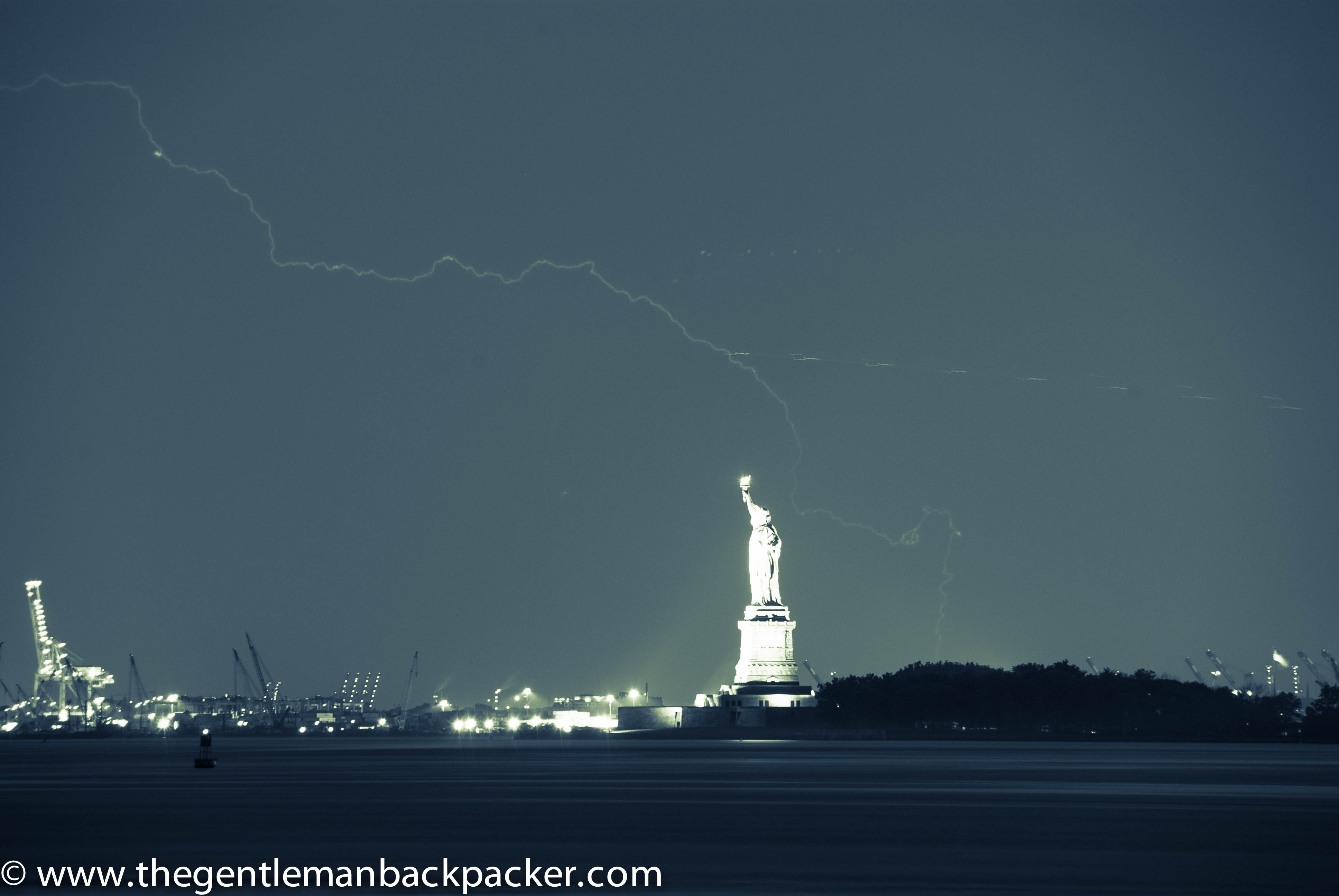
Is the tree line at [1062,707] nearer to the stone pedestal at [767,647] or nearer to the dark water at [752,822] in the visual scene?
the stone pedestal at [767,647]

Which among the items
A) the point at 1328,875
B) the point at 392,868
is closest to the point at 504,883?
the point at 392,868

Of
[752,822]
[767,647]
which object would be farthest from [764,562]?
[752,822]

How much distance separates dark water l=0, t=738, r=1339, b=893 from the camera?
31078mm

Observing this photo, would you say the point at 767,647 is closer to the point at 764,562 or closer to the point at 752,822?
the point at 764,562

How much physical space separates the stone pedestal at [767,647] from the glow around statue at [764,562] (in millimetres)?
1373

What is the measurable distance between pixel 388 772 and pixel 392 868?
1758 inches

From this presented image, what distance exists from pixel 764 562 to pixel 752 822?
417 feet

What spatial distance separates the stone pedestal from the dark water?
82412 millimetres

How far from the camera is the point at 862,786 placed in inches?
2301

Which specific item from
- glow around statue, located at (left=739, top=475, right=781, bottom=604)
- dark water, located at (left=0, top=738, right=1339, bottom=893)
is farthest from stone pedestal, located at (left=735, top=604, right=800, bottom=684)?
dark water, located at (left=0, top=738, right=1339, bottom=893)

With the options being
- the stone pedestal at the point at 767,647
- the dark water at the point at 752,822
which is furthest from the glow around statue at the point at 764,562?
the dark water at the point at 752,822

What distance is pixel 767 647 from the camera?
165m

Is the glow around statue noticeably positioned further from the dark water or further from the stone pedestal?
the dark water

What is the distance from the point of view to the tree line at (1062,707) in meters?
152
